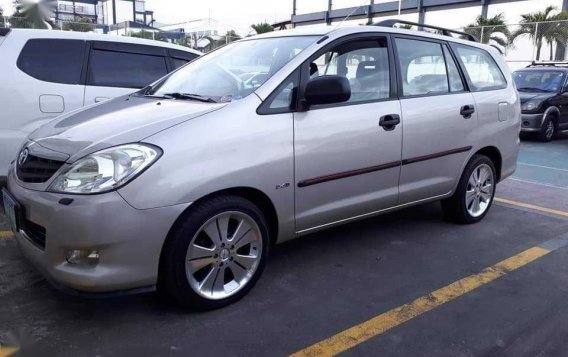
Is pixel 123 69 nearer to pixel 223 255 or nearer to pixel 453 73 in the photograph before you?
pixel 223 255

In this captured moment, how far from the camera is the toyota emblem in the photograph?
2998mm

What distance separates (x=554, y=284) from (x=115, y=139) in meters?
3.01

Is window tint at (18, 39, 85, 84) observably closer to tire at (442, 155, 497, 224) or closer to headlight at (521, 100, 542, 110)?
tire at (442, 155, 497, 224)

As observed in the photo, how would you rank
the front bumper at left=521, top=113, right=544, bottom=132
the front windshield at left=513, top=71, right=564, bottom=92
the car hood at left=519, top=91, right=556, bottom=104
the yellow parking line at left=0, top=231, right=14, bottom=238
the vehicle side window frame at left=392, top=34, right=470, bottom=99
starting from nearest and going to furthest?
the vehicle side window frame at left=392, top=34, right=470, bottom=99 → the yellow parking line at left=0, top=231, right=14, bottom=238 → the front bumper at left=521, top=113, right=544, bottom=132 → the car hood at left=519, top=91, right=556, bottom=104 → the front windshield at left=513, top=71, right=564, bottom=92

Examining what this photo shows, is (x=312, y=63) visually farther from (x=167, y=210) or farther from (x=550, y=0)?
(x=550, y=0)

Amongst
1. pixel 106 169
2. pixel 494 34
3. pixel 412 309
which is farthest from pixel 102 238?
pixel 494 34

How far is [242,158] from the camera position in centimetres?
292

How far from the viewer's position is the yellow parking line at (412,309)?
8.82 feet

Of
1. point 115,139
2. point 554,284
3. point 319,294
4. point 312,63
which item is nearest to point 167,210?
point 115,139

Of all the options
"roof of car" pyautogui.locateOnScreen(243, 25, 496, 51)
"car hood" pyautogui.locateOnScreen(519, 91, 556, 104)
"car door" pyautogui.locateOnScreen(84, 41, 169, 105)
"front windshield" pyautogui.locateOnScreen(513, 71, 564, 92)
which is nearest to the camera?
"roof of car" pyautogui.locateOnScreen(243, 25, 496, 51)

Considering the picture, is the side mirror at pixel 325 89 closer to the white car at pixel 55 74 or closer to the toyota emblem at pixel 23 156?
the toyota emblem at pixel 23 156

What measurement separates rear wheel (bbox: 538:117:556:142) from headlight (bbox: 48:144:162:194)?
9987mm

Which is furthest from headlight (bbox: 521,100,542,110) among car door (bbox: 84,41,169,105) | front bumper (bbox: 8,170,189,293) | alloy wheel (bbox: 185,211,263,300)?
front bumper (bbox: 8,170,189,293)

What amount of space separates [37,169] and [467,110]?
10.9 ft
